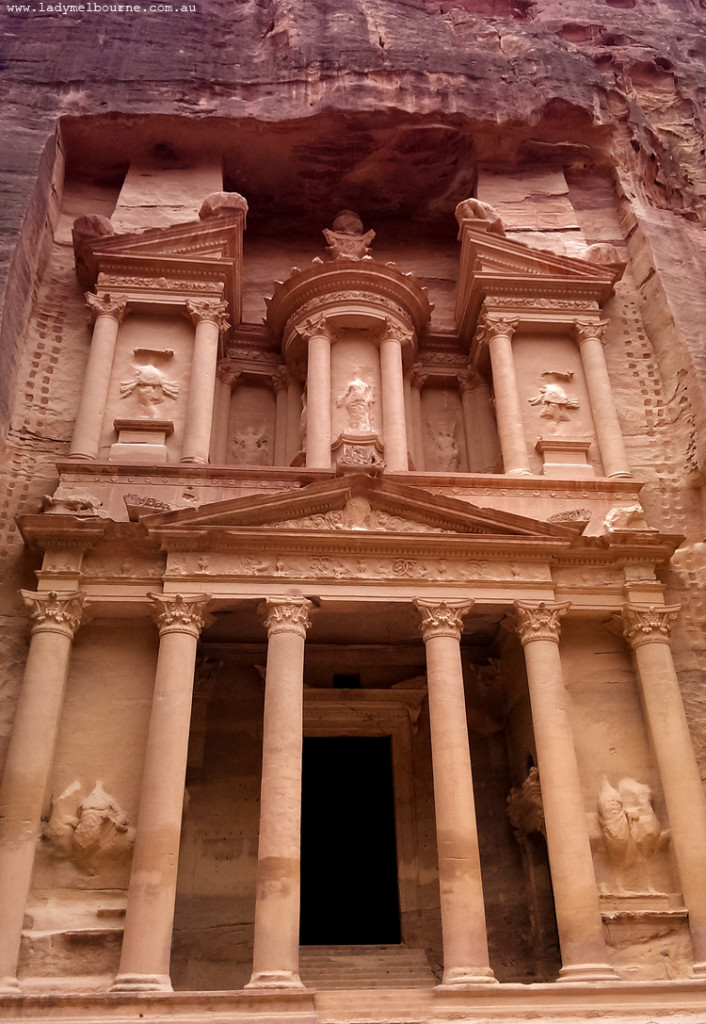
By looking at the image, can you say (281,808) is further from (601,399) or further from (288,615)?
(601,399)

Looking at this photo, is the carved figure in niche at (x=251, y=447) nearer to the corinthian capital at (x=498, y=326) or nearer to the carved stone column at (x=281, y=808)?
the corinthian capital at (x=498, y=326)

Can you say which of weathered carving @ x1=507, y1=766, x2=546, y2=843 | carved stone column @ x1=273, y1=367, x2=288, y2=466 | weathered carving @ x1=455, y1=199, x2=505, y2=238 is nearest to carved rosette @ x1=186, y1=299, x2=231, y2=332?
carved stone column @ x1=273, y1=367, x2=288, y2=466

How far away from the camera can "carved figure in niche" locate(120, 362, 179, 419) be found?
1412cm

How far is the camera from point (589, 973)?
374 inches

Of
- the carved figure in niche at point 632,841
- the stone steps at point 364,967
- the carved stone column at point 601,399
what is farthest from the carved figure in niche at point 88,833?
the carved stone column at point 601,399

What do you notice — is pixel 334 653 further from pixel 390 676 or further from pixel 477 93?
pixel 477 93

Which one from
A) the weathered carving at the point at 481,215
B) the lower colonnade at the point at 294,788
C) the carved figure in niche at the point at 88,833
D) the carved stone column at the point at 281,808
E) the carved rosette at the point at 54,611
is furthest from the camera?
the weathered carving at the point at 481,215

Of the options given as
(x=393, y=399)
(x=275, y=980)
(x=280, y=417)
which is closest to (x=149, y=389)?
(x=280, y=417)

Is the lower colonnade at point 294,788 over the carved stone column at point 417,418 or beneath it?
beneath

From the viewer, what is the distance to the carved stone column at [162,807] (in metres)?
9.26

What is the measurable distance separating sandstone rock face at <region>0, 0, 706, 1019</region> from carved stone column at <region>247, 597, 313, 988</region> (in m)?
0.06

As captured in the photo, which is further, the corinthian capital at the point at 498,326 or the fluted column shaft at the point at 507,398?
the corinthian capital at the point at 498,326

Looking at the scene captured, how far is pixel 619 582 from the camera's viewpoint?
12.2m

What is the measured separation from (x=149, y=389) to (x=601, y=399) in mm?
7219
